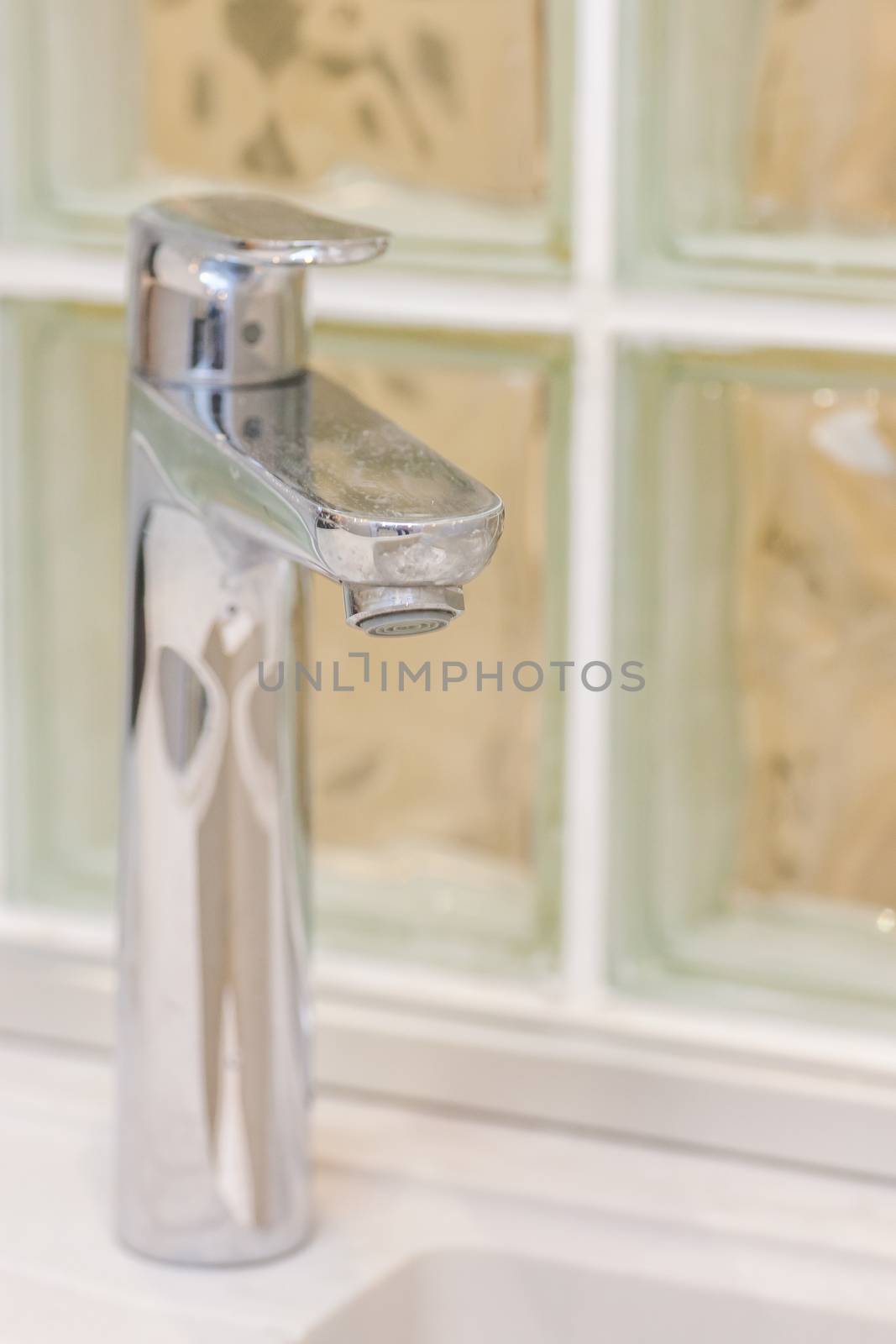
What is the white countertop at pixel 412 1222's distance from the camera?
480 mm

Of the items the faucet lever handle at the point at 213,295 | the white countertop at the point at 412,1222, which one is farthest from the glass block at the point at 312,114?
the white countertop at the point at 412,1222

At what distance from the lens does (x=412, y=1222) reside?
530 millimetres

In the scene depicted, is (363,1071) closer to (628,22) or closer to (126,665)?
(126,665)

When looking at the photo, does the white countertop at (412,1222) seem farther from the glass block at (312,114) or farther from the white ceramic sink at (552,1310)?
the glass block at (312,114)

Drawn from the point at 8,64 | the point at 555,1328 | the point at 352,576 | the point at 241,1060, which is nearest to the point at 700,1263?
the point at 555,1328

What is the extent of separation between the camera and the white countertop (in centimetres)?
48

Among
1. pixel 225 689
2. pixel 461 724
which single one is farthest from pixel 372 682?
pixel 225 689

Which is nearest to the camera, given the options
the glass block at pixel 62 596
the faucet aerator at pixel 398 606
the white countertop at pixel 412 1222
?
the faucet aerator at pixel 398 606

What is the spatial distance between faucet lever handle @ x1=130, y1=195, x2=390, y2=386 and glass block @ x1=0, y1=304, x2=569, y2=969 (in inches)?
5.0

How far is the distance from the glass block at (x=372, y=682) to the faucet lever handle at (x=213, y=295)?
127mm

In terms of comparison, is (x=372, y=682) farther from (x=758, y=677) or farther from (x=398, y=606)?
(x=398, y=606)

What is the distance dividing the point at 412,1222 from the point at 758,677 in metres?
0.20

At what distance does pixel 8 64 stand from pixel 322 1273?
1.23ft

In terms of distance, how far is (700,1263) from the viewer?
0.51 metres
